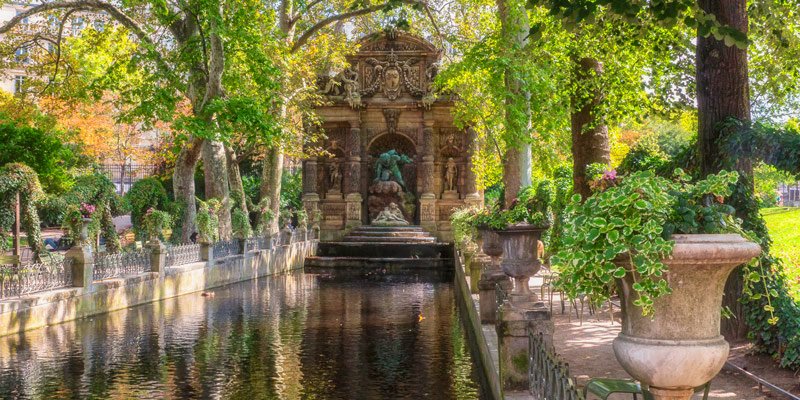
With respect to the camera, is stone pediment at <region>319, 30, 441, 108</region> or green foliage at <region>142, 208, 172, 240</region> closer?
green foliage at <region>142, 208, 172, 240</region>

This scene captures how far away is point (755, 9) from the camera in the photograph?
11.4 meters

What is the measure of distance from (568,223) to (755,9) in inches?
299

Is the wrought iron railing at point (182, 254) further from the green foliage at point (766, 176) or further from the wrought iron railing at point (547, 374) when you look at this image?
the wrought iron railing at point (547, 374)

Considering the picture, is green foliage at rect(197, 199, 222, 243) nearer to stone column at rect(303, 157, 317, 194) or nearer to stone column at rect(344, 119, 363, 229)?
stone column at rect(344, 119, 363, 229)

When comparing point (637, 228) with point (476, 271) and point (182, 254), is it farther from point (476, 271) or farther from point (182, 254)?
point (182, 254)

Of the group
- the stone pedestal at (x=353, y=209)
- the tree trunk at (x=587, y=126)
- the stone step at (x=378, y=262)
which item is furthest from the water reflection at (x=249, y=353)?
the stone pedestal at (x=353, y=209)

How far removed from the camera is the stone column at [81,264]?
16.7m

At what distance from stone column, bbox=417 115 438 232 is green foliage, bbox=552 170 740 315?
32.7m

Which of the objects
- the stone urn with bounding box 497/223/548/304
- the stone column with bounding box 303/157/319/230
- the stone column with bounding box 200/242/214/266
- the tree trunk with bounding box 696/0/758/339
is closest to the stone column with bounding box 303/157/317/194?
the stone column with bounding box 303/157/319/230

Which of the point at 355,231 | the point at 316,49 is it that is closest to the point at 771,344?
the point at 316,49

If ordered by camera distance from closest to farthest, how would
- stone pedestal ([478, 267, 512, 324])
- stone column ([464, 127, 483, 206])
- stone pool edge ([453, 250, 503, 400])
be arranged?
stone pool edge ([453, 250, 503, 400])
stone pedestal ([478, 267, 512, 324])
stone column ([464, 127, 483, 206])

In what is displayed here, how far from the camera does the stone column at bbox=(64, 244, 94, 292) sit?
54.7 feet

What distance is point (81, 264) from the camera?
16688mm

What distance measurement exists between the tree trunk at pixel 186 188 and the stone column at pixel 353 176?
44.5 ft
